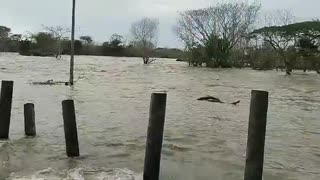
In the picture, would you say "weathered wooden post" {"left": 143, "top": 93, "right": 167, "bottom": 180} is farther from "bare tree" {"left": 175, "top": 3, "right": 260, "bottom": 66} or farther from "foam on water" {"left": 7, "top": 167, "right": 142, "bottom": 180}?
"bare tree" {"left": 175, "top": 3, "right": 260, "bottom": 66}

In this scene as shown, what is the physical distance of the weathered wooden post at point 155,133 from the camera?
7344 mm

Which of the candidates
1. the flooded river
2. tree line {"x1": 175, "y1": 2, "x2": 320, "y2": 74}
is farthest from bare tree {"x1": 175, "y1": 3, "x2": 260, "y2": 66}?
the flooded river

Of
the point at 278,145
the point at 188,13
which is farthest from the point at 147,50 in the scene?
the point at 278,145

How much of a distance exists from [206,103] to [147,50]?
52952mm

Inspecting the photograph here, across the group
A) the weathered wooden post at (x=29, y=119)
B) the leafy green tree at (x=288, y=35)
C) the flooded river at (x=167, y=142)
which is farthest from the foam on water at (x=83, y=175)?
the leafy green tree at (x=288, y=35)

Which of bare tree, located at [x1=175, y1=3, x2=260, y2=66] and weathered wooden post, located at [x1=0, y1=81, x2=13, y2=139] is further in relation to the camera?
bare tree, located at [x1=175, y1=3, x2=260, y2=66]

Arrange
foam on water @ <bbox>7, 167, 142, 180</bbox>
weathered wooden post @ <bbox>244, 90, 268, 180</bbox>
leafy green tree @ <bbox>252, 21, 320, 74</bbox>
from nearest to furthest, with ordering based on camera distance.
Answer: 1. weathered wooden post @ <bbox>244, 90, 268, 180</bbox>
2. foam on water @ <bbox>7, 167, 142, 180</bbox>
3. leafy green tree @ <bbox>252, 21, 320, 74</bbox>

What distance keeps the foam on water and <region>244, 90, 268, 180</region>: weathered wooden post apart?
2.17 metres

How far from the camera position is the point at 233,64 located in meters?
61.2

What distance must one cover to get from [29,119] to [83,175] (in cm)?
362

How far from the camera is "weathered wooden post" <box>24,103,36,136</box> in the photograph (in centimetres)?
1105

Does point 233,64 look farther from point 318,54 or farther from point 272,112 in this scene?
point 272,112

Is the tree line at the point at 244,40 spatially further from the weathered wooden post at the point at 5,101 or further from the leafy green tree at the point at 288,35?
the weathered wooden post at the point at 5,101

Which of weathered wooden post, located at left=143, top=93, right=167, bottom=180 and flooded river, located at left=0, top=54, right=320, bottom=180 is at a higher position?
weathered wooden post, located at left=143, top=93, right=167, bottom=180
